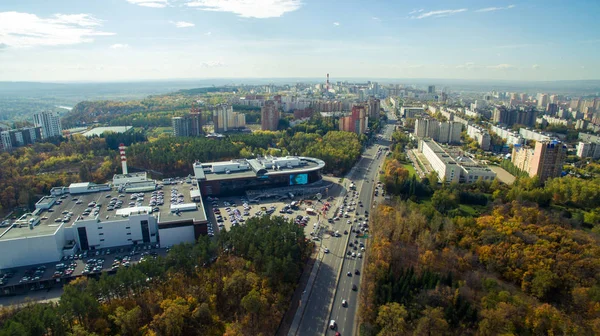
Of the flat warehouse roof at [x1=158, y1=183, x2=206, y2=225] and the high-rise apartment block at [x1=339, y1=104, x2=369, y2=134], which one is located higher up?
the high-rise apartment block at [x1=339, y1=104, x2=369, y2=134]

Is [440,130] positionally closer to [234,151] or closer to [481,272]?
[234,151]

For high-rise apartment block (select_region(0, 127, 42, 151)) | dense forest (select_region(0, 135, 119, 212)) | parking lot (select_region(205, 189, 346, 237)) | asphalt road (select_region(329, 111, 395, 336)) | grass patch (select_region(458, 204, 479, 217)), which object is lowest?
asphalt road (select_region(329, 111, 395, 336))

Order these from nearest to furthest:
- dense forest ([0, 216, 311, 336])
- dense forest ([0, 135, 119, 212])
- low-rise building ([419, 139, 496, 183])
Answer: dense forest ([0, 216, 311, 336])
dense forest ([0, 135, 119, 212])
low-rise building ([419, 139, 496, 183])

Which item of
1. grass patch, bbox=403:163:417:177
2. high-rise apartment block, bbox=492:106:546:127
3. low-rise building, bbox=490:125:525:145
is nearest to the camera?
grass patch, bbox=403:163:417:177

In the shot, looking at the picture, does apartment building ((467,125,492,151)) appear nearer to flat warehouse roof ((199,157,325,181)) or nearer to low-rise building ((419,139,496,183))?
low-rise building ((419,139,496,183))

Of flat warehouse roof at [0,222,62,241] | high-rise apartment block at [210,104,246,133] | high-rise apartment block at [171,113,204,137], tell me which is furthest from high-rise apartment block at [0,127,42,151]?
flat warehouse roof at [0,222,62,241]

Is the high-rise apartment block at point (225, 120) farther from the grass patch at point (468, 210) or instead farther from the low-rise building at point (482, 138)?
the grass patch at point (468, 210)
